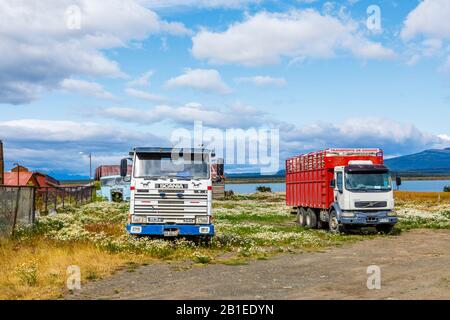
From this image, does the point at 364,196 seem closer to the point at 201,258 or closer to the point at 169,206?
the point at 169,206

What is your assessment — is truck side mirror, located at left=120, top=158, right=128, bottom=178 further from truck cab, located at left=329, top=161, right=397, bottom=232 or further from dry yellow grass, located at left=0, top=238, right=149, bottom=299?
truck cab, located at left=329, top=161, right=397, bottom=232

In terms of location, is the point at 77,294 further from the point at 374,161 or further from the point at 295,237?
the point at 374,161

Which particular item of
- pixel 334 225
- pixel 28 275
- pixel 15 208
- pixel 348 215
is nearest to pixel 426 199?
pixel 334 225

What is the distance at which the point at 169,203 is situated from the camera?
18.0 metres

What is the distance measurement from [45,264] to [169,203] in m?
4.74

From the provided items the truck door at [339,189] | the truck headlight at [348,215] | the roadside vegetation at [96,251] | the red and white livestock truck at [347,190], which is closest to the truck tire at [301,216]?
the red and white livestock truck at [347,190]

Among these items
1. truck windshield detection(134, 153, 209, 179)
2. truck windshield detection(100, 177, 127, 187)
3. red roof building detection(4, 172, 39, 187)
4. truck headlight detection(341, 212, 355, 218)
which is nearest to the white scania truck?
truck windshield detection(134, 153, 209, 179)

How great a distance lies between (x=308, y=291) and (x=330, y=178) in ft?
50.5

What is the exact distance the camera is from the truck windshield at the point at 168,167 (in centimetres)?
1830

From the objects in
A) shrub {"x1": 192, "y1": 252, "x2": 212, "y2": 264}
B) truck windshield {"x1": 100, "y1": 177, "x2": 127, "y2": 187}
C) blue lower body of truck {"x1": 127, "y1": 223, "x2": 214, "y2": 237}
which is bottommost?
shrub {"x1": 192, "y1": 252, "x2": 212, "y2": 264}

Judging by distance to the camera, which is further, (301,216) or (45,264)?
(301,216)

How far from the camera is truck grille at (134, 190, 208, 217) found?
59.2 feet

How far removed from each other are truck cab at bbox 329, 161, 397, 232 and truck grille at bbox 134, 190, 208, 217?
8.67 metres
